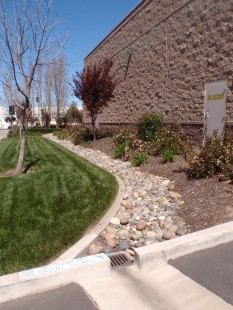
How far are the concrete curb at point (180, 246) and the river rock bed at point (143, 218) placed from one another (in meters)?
0.84

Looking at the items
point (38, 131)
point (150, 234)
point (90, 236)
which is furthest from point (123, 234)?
point (38, 131)

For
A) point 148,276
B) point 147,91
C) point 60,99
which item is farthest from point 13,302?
point 60,99

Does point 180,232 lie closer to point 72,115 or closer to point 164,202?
point 164,202

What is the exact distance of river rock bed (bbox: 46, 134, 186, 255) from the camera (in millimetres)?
4863

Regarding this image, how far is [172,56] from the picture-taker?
41.6 ft

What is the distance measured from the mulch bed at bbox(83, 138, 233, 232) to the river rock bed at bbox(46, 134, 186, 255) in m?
0.16

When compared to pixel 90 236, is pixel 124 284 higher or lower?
higher

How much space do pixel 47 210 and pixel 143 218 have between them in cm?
182

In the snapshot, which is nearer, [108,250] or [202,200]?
[108,250]

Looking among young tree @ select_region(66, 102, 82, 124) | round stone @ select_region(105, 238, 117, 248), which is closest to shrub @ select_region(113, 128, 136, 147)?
round stone @ select_region(105, 238, 117, 248)

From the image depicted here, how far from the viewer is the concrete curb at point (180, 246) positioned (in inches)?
142

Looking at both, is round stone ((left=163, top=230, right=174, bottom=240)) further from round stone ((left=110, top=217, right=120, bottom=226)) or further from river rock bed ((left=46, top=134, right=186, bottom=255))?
round stone ((left=110, top=217, right=120, bottom=226))

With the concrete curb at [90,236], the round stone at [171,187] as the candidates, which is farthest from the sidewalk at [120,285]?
the round stone at [171,187]

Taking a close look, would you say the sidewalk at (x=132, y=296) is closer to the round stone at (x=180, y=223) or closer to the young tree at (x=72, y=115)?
the round stone at (x=180, y=223)
